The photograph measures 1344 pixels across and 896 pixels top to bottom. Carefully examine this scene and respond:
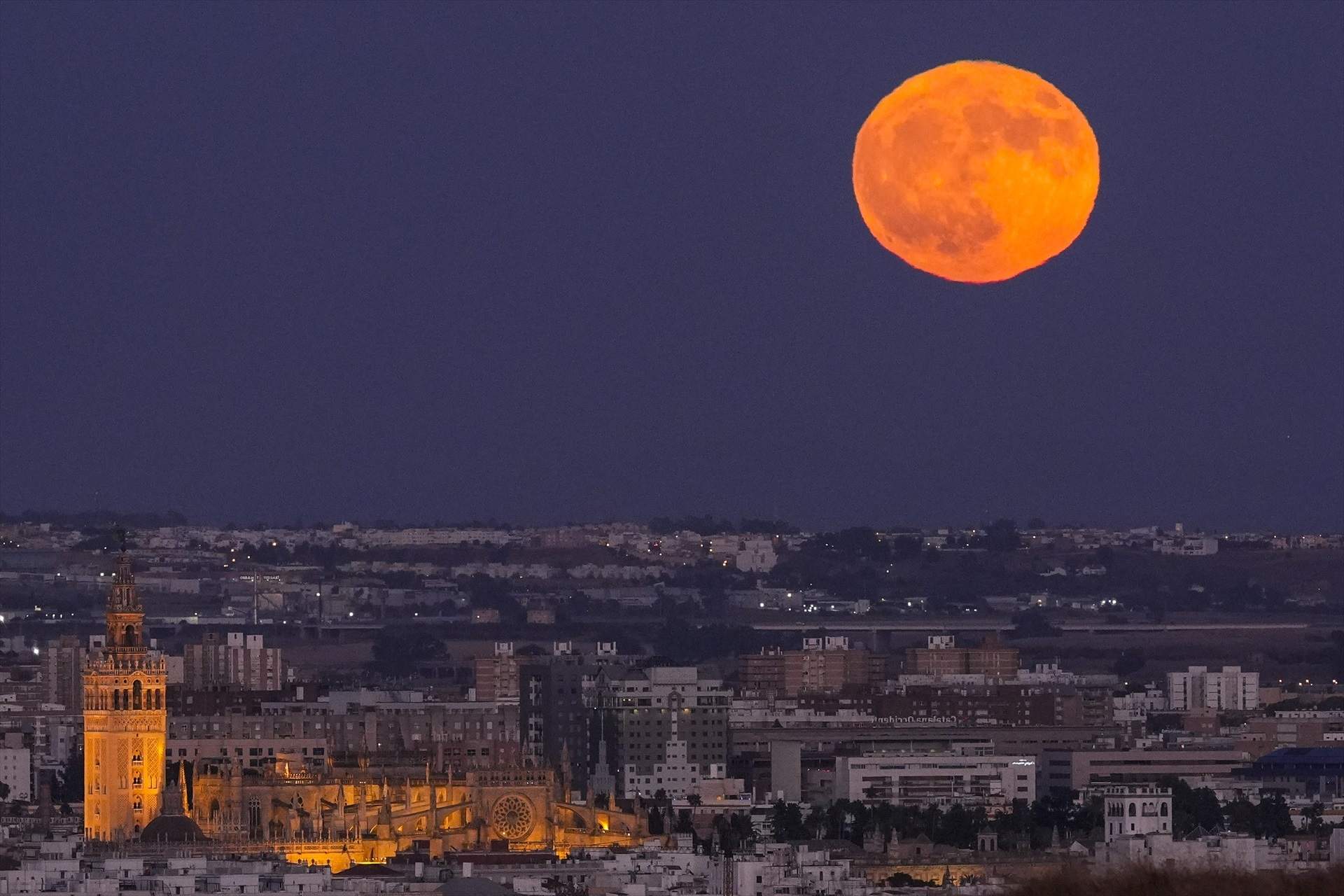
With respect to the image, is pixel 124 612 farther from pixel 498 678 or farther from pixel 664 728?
pixel 498 678

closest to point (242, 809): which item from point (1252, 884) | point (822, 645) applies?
point (1252, 884)

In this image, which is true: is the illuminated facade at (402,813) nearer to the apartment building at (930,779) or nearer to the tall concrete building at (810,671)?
the apartment building at (930,779)

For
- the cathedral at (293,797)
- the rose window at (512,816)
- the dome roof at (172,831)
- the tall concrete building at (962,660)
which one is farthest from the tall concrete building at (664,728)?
the dome roof at (172,831)

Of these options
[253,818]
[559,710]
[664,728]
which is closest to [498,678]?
[559,710]

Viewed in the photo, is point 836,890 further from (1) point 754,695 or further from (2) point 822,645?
(2) point 822,645

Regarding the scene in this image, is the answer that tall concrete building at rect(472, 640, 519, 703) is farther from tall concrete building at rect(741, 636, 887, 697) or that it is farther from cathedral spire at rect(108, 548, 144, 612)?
cathedral spire at rect(108, 548, 144, 612)

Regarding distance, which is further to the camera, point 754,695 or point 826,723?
point 754,695
